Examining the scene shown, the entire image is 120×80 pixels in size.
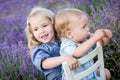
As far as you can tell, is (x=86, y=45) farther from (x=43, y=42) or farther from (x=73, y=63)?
(x=43, y=42)

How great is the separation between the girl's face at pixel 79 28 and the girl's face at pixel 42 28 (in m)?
0.19

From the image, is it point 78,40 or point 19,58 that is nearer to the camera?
point 78,40

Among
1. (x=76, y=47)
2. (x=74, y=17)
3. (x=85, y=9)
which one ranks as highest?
(x=74, y=17)

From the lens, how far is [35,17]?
3051 millimetres

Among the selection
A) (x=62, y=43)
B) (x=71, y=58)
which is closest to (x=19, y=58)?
(x=62, y=43)

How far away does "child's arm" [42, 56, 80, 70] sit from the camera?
269 centimetres

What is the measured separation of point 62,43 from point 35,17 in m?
0.30

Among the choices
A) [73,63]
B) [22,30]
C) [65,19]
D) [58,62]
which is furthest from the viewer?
[22,30]

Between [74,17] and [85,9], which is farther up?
[74,17]

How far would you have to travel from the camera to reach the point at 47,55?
2.97m

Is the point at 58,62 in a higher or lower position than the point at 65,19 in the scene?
lower

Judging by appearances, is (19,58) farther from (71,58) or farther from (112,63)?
(71,58)

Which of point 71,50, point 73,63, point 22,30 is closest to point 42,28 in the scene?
point 71,50

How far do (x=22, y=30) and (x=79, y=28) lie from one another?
1.78m
